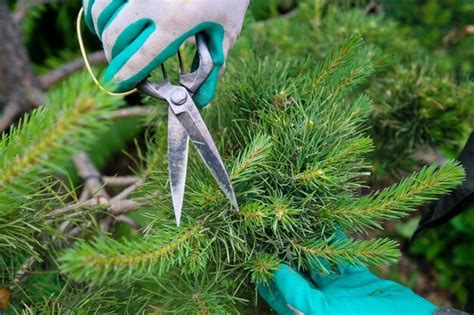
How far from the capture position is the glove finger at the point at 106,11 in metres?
0.57

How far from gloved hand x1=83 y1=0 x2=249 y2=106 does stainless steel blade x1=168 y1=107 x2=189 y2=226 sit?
57 millimetres

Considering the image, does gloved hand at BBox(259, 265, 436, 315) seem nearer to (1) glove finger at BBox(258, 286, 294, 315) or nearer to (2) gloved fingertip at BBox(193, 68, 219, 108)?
(1) glove finger at BBox(258, 286, 294, 315)

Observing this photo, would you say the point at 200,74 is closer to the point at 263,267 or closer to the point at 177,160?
the point at 177,160

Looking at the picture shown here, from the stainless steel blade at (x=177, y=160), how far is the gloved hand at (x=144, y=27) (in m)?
0.06

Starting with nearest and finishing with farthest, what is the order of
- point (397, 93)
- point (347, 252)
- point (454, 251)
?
point (347, 252) < point (397, 93) < point (454, 251)

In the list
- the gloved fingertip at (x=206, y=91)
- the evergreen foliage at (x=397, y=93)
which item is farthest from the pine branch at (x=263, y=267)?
the evergreen foliage at (x=397, y=93)

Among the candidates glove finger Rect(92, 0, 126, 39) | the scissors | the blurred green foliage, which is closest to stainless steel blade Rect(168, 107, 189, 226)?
the scissors

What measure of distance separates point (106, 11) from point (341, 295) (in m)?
0.36

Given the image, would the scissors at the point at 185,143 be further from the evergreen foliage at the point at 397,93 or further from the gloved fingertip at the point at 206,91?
the evergreen foliage at the point at 397,93

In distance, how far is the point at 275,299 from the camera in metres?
0.61

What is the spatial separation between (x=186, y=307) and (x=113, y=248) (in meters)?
0.14

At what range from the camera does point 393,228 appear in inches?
69.0

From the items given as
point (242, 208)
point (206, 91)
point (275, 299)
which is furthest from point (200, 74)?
point (275, 299)

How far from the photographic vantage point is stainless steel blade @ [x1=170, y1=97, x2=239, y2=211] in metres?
0.57
